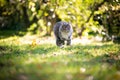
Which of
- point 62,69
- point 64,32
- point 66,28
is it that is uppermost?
point 62,69

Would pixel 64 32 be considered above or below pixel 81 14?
above

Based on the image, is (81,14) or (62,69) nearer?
(62,69)

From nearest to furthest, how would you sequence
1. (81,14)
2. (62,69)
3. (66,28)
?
(62,69), (66,28), (81,14)

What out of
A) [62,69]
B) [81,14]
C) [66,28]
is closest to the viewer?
[62,69]

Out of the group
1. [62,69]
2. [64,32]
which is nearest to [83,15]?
[64,32]

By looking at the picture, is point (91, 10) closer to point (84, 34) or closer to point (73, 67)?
point (84, 34)

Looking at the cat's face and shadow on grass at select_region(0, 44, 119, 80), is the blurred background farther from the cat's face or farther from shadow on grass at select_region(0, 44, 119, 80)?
shadow on grass at select_region(0, 44, 119, 80)

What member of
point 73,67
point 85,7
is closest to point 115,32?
point 85,7

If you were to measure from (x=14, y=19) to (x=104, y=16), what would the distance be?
904 cm

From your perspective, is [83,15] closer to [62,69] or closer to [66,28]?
[66,28]

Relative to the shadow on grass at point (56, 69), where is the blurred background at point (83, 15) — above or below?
below

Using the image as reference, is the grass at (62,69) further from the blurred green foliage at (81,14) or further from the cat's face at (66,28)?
the blurred green foliage at (81,14)

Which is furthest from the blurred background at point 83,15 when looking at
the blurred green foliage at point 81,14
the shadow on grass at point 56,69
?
the shadow on grass at point 56,69

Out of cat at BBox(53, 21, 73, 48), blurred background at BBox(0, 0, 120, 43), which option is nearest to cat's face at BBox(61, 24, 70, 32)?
cat at BBox(53, 21, 73, 48)
